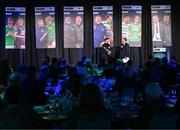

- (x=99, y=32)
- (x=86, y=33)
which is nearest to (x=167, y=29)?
(x=99, y=32)

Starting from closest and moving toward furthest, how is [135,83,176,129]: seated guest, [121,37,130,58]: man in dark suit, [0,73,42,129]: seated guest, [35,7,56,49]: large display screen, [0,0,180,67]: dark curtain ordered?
[0,73,42,129]: seated guest, [135,83,176,129]: seated guest, [121,37,130,58]: man in dark suit, [35,7,56,49]: large display screen, [0,0,180,67]: dark curtain

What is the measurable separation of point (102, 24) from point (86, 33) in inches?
30.2

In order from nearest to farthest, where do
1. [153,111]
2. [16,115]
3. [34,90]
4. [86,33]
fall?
1. [16,115]
2. [153,111]
3. [34,90]
4. [86,33]

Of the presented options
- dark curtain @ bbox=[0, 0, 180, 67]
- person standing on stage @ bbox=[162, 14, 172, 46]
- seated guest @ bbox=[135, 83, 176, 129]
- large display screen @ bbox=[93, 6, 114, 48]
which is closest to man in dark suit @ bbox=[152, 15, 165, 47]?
person standing on stage @ bbox=[162, 14, 172, 46]

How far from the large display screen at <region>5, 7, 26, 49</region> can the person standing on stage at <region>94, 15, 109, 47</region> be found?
2.76m

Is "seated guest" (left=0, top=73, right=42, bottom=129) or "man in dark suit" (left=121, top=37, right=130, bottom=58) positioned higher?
"man in dark suit" (left=121, top=37, right=130, bottom=58)

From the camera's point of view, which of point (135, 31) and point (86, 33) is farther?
point (86, 33)

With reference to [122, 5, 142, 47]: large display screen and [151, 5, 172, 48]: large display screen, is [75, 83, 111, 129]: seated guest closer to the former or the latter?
[122, 5, 142, 47]: large display screen

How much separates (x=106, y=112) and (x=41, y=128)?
814 mm

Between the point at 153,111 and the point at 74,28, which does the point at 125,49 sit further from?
the point at 153,111

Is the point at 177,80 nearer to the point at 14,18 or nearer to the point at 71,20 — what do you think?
the point at 71,20

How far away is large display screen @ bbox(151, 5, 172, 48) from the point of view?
15.8 meters

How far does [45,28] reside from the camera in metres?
15.8

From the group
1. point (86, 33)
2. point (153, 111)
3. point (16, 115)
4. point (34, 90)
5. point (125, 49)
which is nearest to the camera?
point (16, 115)
